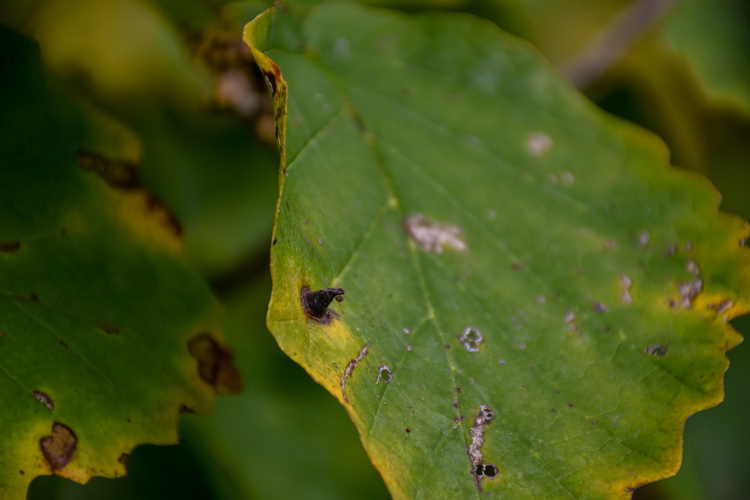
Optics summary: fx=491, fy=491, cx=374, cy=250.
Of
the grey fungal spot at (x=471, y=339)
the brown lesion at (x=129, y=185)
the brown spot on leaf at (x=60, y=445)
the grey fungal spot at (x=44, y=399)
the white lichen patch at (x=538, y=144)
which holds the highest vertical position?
the brown lesion at (x=129, y=185)

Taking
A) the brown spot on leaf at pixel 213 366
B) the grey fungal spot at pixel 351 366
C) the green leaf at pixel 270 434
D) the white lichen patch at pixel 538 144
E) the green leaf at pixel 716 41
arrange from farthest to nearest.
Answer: the green leaf at pixel 716 41
the green leaf at pixel 270 434
the white lichen patch at pixel 538 144
the brown spot on leaf at pixel 213 366
the grey fungal spot at pixel 351 366

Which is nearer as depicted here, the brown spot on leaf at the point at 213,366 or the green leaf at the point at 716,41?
the brown spot on leaf at the point at 213,366

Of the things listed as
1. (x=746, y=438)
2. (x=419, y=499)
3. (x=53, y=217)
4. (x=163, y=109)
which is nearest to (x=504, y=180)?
(x=419, y=499)

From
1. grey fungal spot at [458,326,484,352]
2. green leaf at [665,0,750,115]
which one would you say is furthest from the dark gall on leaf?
green leaf at [665,0,750,115]

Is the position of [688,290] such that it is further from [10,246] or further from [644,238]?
[10,246]

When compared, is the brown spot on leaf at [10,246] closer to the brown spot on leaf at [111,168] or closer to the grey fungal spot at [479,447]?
the brown spot on leaf at [111,168]

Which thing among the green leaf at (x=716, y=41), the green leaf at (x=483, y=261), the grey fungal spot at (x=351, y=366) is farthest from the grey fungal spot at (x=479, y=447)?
the green leaf at (x=716, y=41)

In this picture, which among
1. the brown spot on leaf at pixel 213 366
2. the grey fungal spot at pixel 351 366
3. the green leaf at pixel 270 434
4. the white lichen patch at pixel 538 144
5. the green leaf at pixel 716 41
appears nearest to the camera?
the grey fungal spot at pixel 351 366

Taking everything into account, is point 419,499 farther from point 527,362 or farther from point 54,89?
point 54,89
